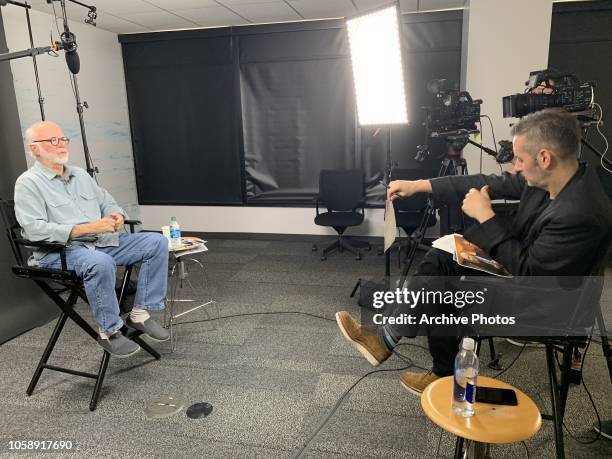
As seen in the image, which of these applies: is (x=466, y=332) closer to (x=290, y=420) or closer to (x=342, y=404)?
(x=342, y=404)

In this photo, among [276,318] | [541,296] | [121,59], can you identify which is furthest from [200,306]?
[121,59]

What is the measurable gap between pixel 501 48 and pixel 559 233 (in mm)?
2719

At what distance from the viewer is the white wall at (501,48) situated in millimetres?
3424

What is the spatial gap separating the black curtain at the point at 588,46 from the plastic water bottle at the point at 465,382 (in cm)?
365

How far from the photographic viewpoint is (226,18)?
432 centimetres

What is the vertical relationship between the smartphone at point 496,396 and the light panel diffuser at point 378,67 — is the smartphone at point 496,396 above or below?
below

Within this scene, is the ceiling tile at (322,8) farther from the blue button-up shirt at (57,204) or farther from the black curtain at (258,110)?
the blue button-up shirt at (57,204)

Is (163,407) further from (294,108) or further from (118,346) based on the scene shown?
(294,108)

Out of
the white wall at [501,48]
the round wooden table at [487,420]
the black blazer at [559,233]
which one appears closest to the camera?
the round wooden table at [487,420]

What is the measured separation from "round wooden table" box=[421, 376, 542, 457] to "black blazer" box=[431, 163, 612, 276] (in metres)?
0.47

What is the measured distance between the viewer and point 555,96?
208 centimetres

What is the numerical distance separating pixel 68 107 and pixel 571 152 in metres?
4.40

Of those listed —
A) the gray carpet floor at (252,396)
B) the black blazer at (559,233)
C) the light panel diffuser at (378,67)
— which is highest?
the light panel diffuser at (378,67)

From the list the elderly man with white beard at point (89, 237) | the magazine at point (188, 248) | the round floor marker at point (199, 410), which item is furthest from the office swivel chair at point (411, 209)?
the round floor marker at point (199, 410)
